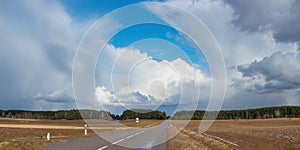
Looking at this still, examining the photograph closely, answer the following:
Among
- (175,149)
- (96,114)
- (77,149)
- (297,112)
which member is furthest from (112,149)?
(297,112)

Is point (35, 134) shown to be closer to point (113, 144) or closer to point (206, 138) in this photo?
point (113, 144)

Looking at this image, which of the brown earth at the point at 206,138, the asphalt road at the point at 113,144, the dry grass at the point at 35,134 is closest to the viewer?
the asphalt road at the point at 113,144

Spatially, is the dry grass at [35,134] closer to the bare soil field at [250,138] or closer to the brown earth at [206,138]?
the brown earth at [206,138]

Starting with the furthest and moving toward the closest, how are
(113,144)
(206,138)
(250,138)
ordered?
(206,138) → (250,138) → (113,144)

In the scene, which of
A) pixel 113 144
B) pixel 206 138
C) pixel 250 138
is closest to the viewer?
pixel 113 144

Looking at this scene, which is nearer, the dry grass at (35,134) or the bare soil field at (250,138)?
the bare soil field at (250,138)

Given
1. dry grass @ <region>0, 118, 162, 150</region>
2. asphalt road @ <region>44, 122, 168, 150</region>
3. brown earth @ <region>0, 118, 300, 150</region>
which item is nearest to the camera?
asphalt road @ <region>44, 122, 168, 150</region>

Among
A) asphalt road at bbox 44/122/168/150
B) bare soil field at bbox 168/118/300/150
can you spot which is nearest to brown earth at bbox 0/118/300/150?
bare soil field at bbox 168/118/300/150

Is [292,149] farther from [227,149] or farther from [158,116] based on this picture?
[158,116]

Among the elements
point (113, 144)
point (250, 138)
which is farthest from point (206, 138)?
point (113, 144)

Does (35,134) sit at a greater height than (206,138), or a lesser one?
lesser

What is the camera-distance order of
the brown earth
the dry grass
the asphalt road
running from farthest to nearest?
the dry grass → the brown earth → the asphalt road

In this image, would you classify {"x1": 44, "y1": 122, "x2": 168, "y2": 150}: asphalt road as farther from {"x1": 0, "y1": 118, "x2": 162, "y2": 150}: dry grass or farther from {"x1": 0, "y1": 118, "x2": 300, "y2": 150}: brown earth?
{"x1": 0, "y1": 118, "x2": 162, "y2": 150}: dry grass

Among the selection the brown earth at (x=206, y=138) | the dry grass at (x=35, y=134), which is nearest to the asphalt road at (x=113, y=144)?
the brown earth at (x=206, y=138)
